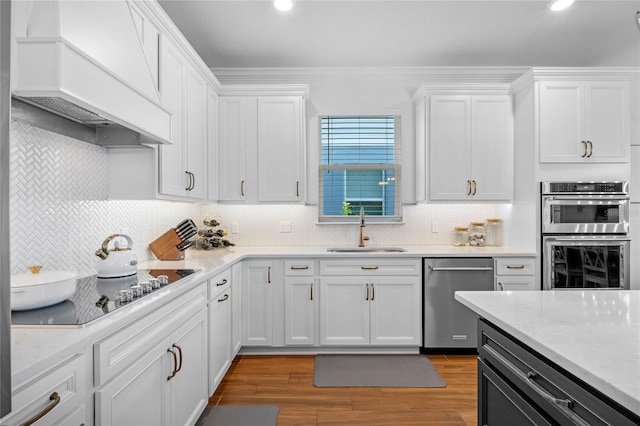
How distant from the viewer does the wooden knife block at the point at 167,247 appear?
9.07 feet

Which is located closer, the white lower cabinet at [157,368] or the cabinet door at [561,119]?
the white lower cabinet at [157,368]

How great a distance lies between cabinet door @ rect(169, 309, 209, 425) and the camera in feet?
5.79

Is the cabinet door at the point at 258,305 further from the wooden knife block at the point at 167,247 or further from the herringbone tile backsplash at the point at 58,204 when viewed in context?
the herringbone tile backsplash at the point at 58,204

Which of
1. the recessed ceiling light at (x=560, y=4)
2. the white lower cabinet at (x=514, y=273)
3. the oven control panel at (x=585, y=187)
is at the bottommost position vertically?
the white lower cabinet at (x=514, y=273)

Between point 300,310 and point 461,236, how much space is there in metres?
1.84

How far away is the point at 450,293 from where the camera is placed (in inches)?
126

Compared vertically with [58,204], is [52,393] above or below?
below

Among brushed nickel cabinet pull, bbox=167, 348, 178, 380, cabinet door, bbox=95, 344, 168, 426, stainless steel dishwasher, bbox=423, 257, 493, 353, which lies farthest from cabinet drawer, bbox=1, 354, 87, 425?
stainless steel dishwasher, bbox=423, 257, 493, 353

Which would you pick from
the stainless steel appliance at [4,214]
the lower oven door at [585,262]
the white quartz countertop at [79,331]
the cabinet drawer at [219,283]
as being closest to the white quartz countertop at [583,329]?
the stainless steel appliance at [4,214]

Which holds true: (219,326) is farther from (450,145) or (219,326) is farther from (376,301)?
(450,145)

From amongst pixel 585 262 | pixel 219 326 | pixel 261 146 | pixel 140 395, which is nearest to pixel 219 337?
pixel 219 326

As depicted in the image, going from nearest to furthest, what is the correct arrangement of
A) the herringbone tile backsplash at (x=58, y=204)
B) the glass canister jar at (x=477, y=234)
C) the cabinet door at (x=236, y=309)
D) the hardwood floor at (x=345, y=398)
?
the herringbone tile backsplash at (x=58, y=204) < the hardwood floor at (x=345, y=398) < the cabinet door at (x=236, y=309) < the glass canister jar at (x=477, y=234)

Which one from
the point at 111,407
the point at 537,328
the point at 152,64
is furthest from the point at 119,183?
the point at 537,328

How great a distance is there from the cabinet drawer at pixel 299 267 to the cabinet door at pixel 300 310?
0.04 meters
